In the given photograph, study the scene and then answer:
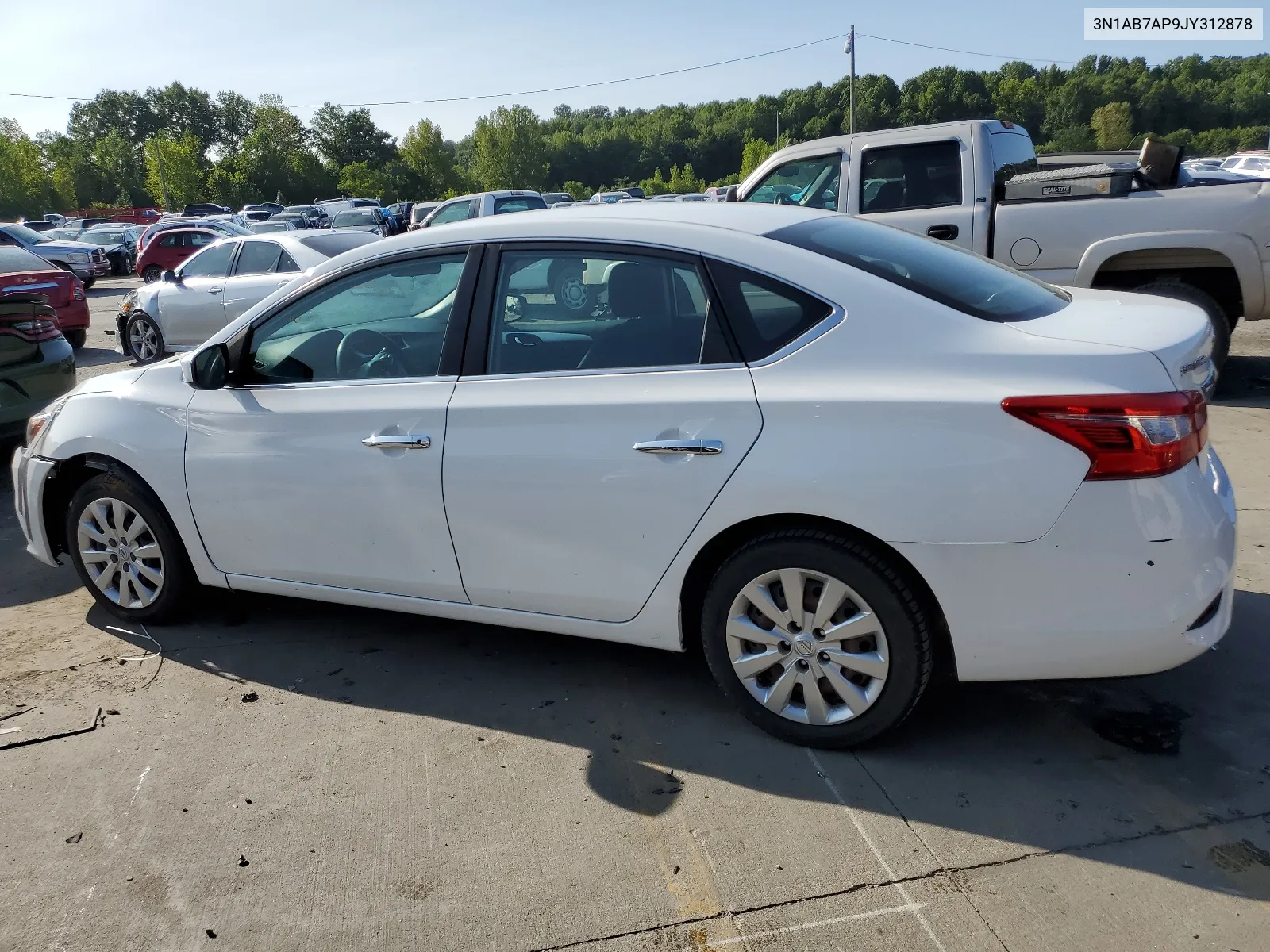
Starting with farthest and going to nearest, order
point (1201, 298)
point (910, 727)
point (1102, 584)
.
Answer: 1. point (1201, 298)
2. point (910, 727)
3. point (1102, 584)

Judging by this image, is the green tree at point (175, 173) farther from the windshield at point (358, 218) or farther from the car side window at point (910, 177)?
the car side window at point (910, 177)

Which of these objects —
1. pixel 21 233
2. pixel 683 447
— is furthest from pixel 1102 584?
pixel 21 233

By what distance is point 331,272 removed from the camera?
155 inches

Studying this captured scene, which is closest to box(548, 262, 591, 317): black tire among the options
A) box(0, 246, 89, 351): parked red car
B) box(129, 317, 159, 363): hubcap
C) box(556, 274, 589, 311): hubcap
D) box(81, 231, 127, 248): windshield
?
box(556, 274, 589, 311): hubcap

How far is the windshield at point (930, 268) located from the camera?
321 cm

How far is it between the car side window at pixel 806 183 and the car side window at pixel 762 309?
542cm

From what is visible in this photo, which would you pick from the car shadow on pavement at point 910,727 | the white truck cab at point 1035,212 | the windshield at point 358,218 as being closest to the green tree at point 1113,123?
the windshield at point 358,218

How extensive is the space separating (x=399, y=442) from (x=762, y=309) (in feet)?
4.52

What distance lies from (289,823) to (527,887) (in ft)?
2.76

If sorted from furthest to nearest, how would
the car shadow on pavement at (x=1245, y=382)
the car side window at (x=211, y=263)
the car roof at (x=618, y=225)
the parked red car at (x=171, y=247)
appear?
the parked red car at (x=171, y=247), the car side window at (x=211, y=263), the car shadow on pavement at (x=1245, y=382), the car roof at (x=618, y=225)

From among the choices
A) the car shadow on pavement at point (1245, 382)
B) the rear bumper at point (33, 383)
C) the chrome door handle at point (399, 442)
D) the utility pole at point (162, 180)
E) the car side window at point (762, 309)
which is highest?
the utility pole at point (162, 180)

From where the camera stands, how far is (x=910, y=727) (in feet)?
11.1

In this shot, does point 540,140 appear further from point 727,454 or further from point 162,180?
point 727,454

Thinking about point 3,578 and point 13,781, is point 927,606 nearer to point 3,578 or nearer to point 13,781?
point 13,781
